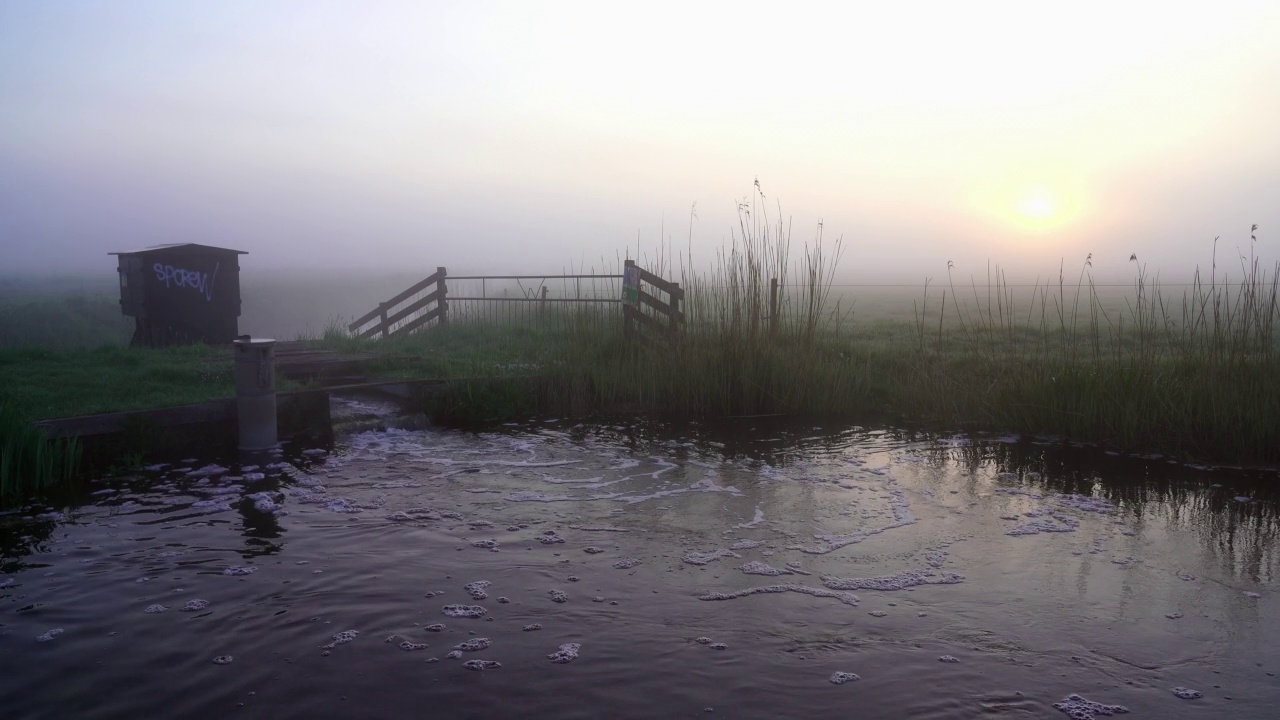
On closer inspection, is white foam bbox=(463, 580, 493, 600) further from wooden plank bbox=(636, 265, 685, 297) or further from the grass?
wooden plank bbox=(636, 265, 685, 297)

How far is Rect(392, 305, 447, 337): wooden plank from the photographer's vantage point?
15.5 meters

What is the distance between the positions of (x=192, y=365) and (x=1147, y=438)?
10.0m

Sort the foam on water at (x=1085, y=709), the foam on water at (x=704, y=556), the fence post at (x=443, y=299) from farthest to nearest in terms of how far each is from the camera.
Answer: the fence post at (x=443, y=299), the foam on water at (x=704, y=556), the foam on water at (x=1085, y=709)

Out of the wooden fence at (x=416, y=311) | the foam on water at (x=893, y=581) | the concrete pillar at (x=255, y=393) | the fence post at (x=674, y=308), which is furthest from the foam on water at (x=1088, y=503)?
the wooden fence at (x=416, y=311)

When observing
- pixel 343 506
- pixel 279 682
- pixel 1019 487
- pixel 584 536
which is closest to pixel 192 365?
pixel 343 506

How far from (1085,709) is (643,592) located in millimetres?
2028

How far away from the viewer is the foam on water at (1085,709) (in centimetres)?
298

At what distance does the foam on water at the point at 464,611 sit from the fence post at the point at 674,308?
619 cm

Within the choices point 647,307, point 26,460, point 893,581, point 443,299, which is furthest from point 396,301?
point 893,581

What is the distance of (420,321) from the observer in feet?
51.7

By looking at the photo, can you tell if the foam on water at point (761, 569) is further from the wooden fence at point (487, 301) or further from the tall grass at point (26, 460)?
the wooden fence at point (487, 301)

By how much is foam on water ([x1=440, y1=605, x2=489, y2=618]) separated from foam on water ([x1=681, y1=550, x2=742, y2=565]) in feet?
4.25

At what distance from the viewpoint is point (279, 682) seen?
10.5ft

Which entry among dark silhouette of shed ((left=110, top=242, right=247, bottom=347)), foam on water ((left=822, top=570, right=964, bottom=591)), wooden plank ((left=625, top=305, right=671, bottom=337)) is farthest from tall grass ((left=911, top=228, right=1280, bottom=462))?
dark silhouette of shed ((left=110, top=242, right=247, bottom=347))
